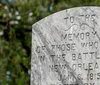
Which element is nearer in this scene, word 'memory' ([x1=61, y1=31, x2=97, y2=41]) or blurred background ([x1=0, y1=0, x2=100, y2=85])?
word 'memory' ([x1=61, y1=31, x2=97, y2=41])

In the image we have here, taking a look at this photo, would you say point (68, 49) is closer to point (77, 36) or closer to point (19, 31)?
point (77, 36)

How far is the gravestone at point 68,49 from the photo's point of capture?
17.3ft

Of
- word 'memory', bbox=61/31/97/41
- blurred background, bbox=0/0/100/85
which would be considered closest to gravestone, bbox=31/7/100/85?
word 'memory', bbox=61/31/97/41

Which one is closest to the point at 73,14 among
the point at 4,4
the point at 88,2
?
the point at 88,2

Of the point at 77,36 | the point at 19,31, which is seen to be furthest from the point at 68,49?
the point at 19,31

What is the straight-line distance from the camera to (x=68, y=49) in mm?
5363

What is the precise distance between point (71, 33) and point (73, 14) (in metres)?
0.15

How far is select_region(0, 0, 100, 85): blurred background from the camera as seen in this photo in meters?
7.70

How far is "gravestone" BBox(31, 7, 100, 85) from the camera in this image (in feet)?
17.3

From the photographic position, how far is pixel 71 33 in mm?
5379

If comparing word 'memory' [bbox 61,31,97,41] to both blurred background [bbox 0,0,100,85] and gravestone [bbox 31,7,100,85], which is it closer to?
gravestone [bbox 31,7,100,85]

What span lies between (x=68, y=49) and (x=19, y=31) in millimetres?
2791

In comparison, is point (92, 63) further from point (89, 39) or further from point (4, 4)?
point (4, 4)

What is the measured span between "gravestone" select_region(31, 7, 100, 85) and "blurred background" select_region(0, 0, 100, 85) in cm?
211
